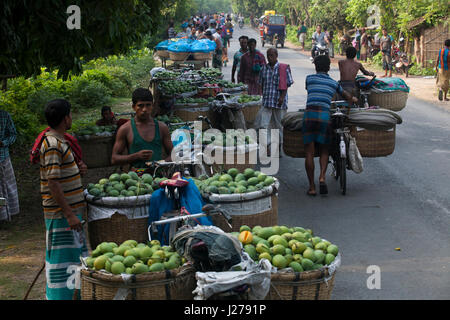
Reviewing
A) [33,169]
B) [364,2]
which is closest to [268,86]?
[33,169]

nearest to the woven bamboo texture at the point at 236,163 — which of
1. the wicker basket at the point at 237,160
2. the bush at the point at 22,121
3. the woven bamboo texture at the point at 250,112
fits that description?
the wicker basket at the point at 237,160

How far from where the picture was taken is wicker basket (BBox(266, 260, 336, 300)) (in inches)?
167

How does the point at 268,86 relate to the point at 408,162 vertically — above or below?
Answer: above

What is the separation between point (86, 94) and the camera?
20500 mm

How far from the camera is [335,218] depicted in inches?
328

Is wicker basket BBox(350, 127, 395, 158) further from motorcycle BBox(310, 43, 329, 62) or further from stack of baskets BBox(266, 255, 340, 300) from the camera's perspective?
motorcycle BBox(310, 43, 329, 62)

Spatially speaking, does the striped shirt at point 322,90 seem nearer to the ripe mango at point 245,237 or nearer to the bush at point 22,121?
the ripe mango at point 245,237

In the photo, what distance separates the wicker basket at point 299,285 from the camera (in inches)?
167

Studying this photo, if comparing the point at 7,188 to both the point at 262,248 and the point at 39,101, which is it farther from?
the point at 39,101

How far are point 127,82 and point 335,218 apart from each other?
17.5 meters

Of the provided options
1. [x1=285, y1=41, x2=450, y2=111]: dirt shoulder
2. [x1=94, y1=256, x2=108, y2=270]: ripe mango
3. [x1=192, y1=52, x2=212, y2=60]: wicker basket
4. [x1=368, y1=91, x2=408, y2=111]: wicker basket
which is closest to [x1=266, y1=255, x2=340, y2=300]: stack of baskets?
[x1=94, y1=256, x2=108, y2=270]: ripe mango

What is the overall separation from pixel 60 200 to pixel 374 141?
5.41 metres

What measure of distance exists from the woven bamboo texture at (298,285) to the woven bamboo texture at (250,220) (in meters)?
1.45
